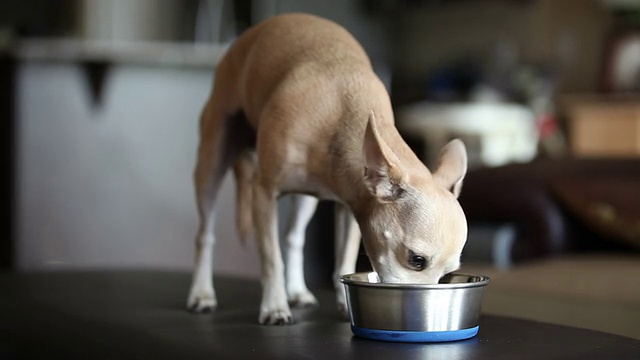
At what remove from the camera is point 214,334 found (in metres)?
1.40

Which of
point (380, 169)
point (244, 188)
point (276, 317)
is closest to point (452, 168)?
point (380, 169)

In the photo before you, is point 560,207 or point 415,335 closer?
point 415,335

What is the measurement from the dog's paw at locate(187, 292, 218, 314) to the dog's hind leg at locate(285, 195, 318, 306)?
138mm

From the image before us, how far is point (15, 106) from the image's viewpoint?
380 cm

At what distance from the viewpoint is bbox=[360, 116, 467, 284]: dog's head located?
1283 mm

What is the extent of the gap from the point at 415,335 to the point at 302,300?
476 millimetres

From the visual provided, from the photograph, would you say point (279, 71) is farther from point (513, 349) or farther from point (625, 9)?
point (625, 9)

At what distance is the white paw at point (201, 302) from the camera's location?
167 cm

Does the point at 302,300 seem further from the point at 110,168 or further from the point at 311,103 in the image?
the point at 110,168

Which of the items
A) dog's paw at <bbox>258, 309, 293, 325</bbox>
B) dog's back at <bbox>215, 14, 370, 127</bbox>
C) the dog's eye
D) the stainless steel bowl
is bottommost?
dog's paw at <bbox>258, 309, 293, 325</bbox>

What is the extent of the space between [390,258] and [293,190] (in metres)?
0.27

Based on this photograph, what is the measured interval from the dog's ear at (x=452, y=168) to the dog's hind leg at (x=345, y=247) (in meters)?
0.25

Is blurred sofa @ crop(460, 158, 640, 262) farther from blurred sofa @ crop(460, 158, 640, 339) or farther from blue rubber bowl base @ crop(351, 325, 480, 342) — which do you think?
blue rubber bowl base @ crop(351, 325, 480, 342)

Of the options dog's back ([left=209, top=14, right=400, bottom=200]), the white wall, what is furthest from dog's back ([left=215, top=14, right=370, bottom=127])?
the white wall
